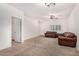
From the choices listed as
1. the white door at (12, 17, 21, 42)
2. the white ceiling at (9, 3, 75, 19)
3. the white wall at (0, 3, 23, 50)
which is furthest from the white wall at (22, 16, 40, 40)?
the white wall at (0, 3, 23, 50)

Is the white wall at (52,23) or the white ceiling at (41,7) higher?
the white ceiling at (41,7)

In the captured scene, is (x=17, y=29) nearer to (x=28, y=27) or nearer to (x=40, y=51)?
(x=28, y=27)

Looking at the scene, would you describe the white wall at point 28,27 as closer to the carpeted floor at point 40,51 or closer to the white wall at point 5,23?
the white wall at point 5,23

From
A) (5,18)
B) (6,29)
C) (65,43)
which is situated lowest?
(65,43)

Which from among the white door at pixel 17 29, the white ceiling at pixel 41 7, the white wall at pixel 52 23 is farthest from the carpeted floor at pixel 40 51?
the white wall at pixel 52 23

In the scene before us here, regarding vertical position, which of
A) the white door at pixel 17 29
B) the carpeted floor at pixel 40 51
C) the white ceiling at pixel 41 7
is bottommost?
the carpeted floor at pixel 40 51

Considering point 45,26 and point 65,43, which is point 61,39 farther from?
point 45,26

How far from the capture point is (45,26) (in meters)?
12.2

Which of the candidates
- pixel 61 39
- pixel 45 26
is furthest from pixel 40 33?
pixel 61 39

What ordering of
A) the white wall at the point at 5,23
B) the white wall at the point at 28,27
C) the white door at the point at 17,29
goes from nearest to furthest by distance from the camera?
the white wall at the point at 5,23, the white door at the point at 17,29, the white wall at the point at 28,27

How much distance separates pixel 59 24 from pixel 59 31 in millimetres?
943

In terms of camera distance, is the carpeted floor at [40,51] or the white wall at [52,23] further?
the white wall at [52,23]

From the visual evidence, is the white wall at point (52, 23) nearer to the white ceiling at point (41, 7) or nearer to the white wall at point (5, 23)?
the white ceiling at point (41, 7)

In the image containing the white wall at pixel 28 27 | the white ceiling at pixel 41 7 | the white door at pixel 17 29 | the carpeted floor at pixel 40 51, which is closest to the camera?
the carpeted floor at pixel 40 51
